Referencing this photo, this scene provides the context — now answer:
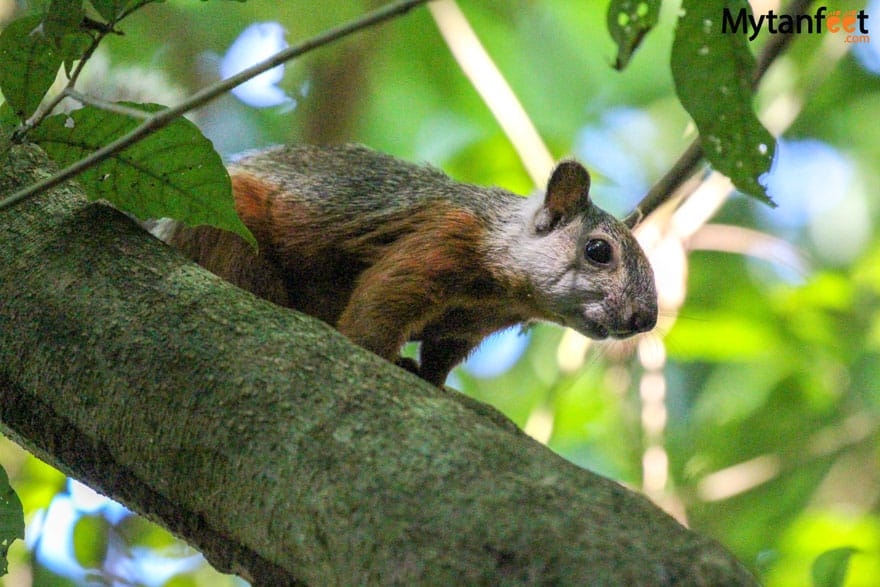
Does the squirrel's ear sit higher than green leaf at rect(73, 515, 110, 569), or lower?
higher

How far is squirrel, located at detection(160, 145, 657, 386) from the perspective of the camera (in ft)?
13.4

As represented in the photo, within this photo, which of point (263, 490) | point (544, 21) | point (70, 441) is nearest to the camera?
point (263, 490)

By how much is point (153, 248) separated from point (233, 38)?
511cm

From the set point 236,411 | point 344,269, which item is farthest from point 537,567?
point 344,269

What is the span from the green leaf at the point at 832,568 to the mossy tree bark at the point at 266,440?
316cm

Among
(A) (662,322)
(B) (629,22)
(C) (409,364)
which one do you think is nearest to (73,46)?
(B) (629,22)

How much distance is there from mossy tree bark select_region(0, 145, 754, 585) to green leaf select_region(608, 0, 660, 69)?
3.82 feet

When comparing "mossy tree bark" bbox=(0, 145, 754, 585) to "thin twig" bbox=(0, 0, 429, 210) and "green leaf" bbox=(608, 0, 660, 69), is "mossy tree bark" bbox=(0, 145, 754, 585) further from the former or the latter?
"green leaf" bbox=(608, 0, 660, 69)

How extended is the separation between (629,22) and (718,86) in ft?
1.51

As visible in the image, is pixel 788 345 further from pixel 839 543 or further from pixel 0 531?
pixel 0 531

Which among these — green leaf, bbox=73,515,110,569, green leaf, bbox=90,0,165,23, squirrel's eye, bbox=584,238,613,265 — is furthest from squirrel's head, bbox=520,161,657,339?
green leaf, bbox=73,515,110,569

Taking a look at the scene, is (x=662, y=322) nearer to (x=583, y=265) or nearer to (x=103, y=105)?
(x=583, y=265)

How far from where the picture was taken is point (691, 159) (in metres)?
3.41

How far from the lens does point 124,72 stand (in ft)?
19.5
